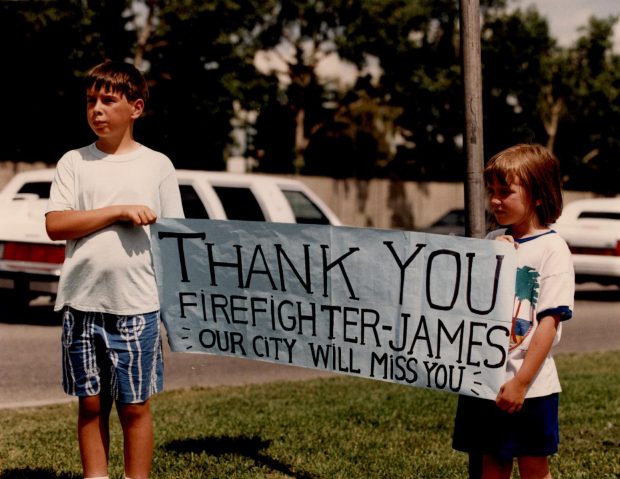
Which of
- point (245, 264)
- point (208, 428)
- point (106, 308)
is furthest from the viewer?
point (208, 428)

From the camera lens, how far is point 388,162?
46188 mm

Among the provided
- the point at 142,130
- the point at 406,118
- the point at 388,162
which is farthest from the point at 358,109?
the point at 142,130

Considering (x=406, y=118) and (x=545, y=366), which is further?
(x=406, y=118)

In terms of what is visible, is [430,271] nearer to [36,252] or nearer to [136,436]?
[136,436]

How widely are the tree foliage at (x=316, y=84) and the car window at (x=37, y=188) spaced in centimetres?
997

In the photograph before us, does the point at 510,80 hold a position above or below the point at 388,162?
above

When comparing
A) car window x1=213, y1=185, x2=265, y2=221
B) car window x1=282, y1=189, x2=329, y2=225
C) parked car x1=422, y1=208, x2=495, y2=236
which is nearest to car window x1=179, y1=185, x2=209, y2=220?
car window x1=213, y1=185, x2=265, y2=221

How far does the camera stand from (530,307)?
3105 millimetres

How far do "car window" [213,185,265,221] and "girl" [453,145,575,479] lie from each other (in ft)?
25.5

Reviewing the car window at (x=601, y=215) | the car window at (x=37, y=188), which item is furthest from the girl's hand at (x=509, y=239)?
the car window at (x=601, y=215)

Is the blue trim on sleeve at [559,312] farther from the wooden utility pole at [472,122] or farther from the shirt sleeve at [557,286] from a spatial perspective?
the wooden utility pole at [472,122]

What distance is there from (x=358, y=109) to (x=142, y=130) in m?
12.9

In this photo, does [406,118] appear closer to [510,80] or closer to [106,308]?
[510,80]

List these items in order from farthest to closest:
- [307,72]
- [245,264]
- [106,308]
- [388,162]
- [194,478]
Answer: [388,162] → [307,72] → [194,478] → [245,264] → [106,308]
